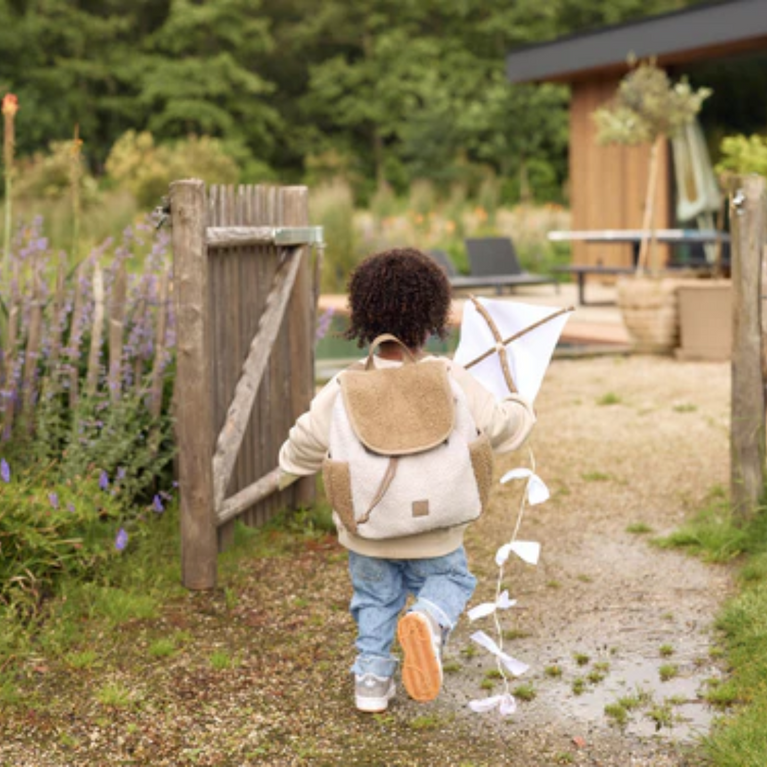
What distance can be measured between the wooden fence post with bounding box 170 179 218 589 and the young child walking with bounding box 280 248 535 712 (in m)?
0.97

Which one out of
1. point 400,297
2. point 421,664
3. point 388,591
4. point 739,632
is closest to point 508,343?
point 400,297

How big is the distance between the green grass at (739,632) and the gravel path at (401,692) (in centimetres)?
8

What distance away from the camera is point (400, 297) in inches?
132

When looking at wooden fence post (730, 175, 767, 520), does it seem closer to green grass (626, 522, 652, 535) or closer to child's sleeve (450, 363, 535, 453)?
green grass (626, 522, 652, 535)

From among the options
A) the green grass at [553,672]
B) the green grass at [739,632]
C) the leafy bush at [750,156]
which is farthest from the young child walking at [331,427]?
the leafy bush at [750,156]

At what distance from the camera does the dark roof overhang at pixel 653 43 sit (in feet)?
49.3

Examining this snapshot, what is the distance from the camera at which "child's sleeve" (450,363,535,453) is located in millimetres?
3354

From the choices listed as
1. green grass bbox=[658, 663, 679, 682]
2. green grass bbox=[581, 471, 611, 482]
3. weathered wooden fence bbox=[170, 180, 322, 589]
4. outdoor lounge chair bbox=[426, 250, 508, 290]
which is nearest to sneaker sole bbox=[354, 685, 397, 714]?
green grass bbox=[658, 663, 679, 682]

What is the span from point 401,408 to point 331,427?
204mm

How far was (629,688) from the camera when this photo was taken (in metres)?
3.65

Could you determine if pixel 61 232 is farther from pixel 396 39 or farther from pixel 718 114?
pixel 396 39

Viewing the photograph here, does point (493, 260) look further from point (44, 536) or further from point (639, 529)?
point (44, 536)

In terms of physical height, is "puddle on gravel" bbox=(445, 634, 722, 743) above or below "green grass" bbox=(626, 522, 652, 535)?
above

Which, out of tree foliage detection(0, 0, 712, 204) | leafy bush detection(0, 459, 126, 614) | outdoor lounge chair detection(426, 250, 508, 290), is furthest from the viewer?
tree foliage detection(0, 0, 712, 204)
